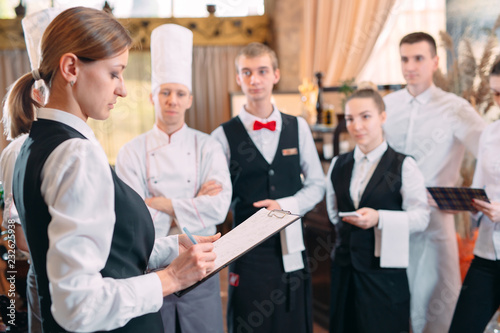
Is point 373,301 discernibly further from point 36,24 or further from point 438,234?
point 36,24

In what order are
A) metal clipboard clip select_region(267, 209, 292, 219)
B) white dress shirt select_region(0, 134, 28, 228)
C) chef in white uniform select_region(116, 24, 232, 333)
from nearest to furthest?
metal clipboard clip select_region(267, 209, 292, 219), white dress shirt select_region(0, 134, 28, 228), chef in white uniform select_region(116, 24, 232, 333)

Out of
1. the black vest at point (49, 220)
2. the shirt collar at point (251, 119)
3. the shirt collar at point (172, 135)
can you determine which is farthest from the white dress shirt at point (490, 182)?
the black vest at point (49, 220)

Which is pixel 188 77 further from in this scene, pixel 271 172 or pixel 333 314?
pixel 333 314

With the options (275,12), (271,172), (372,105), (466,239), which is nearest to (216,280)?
(271,172)

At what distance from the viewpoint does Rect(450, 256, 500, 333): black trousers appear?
2.03m

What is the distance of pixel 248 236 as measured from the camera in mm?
1209

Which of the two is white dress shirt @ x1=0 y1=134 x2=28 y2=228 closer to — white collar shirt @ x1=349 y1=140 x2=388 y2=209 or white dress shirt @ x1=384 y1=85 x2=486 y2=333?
white collar shirt @ x1=349 y1=140 x2=388 y2=209

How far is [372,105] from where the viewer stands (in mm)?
2266

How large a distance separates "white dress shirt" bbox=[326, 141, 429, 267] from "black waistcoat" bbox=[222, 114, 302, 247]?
300 mm

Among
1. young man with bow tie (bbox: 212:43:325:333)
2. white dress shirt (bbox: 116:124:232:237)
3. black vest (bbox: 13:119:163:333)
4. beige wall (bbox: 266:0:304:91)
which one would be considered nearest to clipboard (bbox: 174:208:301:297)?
black vest (bbox: 13:119:163:333)

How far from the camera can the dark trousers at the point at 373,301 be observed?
212cm

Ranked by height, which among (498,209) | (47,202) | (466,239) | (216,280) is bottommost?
(466,239)

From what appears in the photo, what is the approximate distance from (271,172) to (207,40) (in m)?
5.76

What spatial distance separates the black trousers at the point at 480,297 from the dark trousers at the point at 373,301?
0.25 m
